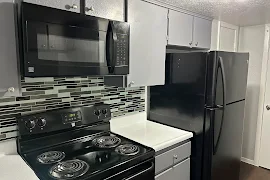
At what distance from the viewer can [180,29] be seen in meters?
2.08

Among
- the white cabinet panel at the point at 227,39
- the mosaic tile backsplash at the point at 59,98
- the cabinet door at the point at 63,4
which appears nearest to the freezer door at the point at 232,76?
the white cabinet panel at the point at 227,39

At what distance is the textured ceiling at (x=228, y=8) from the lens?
1785 mm

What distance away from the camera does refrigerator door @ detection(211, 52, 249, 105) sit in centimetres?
Result: 180

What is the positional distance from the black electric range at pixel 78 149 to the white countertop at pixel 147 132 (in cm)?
12

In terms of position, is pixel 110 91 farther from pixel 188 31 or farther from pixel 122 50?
pixel 188 31

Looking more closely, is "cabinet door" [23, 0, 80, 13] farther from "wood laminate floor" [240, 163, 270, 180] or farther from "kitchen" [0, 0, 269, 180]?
"wood laminate floor" [240, 163, 270, 180]

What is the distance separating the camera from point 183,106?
1.99 m

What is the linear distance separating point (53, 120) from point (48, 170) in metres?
0.42

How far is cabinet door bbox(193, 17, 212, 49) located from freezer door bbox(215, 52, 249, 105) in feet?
1.50

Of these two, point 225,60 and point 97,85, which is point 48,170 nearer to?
point 97,85

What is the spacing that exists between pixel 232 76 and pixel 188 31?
0.65 meters

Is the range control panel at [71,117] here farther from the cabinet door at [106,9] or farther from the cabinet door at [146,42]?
the cabinet door at [106,9]

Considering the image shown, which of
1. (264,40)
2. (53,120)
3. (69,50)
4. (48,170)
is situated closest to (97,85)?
(53,120)

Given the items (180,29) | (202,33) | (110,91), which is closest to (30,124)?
(110,91)
